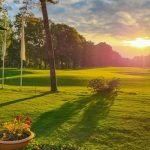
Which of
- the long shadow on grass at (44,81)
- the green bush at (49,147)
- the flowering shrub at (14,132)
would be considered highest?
the flowering shrub at (14,132)

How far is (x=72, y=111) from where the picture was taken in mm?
18406

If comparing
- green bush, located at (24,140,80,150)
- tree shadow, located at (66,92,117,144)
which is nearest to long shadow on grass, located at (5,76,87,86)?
tree shadow, located at (66,92,117,144)

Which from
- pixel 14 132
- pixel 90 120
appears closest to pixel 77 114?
pixel 90 120

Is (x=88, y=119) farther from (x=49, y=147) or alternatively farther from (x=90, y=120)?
(x=49, y=147)

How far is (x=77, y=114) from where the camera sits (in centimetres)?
1755

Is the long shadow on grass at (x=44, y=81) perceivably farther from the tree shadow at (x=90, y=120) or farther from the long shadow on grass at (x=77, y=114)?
the long shadow on grass at (x=77, y=114)

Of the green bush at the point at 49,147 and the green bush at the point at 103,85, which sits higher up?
the green bush at the point at 103,85

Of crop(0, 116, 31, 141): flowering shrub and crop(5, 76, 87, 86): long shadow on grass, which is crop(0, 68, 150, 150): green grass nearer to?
crop(0, 116, 31, 141): flowering shrub

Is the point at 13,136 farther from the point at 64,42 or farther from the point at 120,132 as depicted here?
the point at 64,42

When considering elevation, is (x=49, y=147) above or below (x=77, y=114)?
below

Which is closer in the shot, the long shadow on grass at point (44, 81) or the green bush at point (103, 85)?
the green bush at point (103, 85)

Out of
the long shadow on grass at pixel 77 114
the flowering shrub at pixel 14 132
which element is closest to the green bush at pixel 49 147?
the flowering shrub at pixel 14 132

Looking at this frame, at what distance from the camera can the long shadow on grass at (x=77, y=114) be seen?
1373 cm

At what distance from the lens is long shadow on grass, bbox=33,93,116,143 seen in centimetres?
1373
